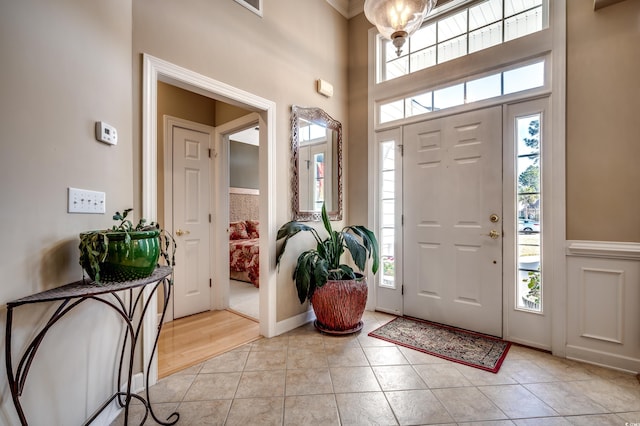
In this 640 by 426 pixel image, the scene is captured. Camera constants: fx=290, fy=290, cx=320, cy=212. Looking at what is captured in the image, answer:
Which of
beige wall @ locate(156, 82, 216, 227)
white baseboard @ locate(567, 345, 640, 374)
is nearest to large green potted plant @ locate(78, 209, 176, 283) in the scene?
beige wall @ locate(156, 82, 216, 227)

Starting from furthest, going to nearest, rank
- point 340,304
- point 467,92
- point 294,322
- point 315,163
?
1. point 315,163
2. point 294,322
3. point 467,92
4. point 340,304

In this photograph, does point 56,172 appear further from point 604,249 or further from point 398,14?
point 604,249

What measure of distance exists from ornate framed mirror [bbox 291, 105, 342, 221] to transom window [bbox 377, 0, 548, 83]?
0.89m

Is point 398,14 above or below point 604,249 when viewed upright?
above

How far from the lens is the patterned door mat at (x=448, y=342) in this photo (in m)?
2.18

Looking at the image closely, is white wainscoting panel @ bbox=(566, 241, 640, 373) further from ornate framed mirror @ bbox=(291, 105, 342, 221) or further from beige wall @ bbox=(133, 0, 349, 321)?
beige wall @ bbox=(133, 0, 349, 321)

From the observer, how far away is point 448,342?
2.47 m

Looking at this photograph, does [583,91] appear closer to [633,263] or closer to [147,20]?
[633,263]

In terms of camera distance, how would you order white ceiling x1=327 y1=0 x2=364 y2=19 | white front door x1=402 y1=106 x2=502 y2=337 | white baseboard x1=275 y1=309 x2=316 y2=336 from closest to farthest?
white front door x1=402 y1=106 x2=502 y2=337 → white baseboard x1=275 y1=309 x2=316 y2=336 → white ceiling x1=327 y1=0 x2=364 y2=19

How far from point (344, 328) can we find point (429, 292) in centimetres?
96

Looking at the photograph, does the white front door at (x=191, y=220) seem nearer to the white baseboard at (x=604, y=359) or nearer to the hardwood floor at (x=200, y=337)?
the hardwood floor at (x=200, y=337)

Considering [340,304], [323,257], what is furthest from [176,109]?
[340,304]

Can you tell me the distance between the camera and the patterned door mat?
2180 mm

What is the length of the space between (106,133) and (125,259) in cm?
73
